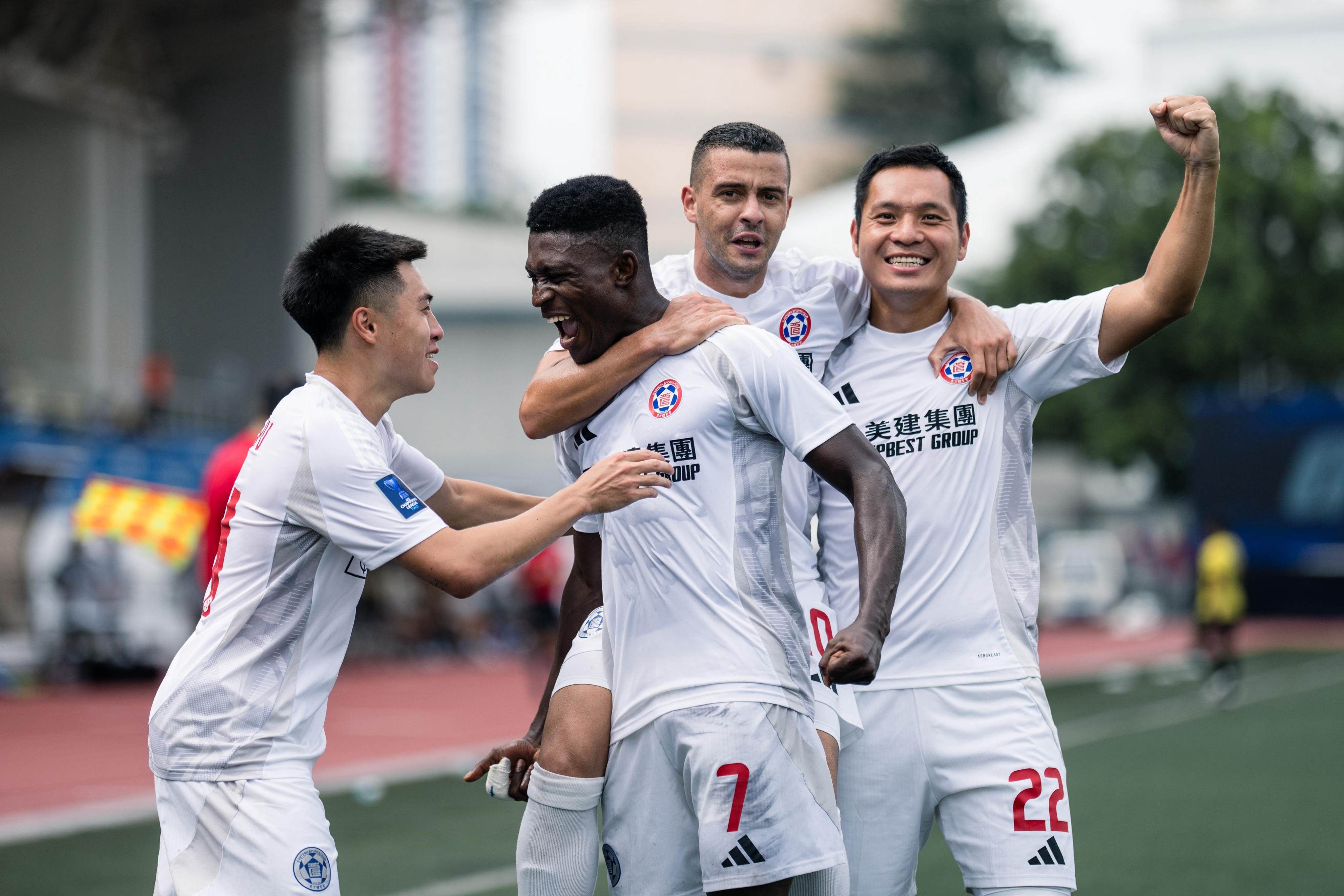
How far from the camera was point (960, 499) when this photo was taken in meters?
4.36

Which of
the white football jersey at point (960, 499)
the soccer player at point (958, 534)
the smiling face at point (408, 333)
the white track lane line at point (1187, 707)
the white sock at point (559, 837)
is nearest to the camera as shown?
the white sock at point (559, 837)

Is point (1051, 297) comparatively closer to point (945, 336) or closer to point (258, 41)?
point (258, 41)

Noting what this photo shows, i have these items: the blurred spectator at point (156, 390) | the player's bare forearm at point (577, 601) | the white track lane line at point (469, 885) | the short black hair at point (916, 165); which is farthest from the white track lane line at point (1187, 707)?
the blurred spectator at point (156, 390)

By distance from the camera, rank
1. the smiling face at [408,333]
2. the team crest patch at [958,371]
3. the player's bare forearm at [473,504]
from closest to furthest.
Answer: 1. the smiling face at [408,333]
2. the team crest patch at [958,371]
3. the player's bare forearm at [473,504]

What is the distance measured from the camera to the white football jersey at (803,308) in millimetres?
4320

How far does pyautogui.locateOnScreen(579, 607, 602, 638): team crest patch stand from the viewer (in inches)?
161

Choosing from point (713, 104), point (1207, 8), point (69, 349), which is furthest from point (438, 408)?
point (713, 104)

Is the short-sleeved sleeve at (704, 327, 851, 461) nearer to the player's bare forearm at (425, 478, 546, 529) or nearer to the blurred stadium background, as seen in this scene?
the player's bare forearm at (425, 478, 546, 529)

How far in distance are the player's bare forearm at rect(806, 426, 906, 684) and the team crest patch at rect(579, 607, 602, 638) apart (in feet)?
2.30

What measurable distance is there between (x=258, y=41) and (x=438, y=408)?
45.2 ft

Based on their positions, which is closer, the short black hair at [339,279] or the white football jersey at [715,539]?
the white football jersey at [715,539]

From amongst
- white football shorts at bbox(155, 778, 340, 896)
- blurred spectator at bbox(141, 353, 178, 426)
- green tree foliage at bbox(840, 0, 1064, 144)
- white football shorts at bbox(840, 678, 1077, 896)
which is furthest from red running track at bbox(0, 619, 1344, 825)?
green tree foliage at bbox(840, 0, 1064, 144)

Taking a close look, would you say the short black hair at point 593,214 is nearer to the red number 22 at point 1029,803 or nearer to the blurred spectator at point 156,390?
the red number 22 at point 1029,803

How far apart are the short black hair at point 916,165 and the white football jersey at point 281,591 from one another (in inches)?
60.7
